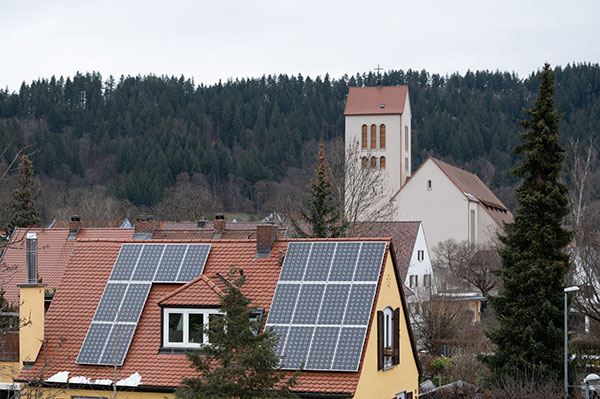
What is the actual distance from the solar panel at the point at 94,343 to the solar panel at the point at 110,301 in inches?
9.9

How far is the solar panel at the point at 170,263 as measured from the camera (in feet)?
72.6

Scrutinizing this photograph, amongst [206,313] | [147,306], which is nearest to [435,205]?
[147,306]

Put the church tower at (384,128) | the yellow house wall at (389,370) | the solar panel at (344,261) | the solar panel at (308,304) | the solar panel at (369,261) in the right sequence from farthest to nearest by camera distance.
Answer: the church tower at (384,128) < the solar panel at (344,261) < the solar panel at (369,261) < the solar panel at (308,304) < the yellow house wall at (389,370)

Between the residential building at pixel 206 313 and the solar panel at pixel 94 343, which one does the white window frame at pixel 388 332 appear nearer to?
the residential building at pixel 206 313

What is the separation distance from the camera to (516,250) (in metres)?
28.2

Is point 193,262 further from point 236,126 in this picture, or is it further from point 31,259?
point 236,126

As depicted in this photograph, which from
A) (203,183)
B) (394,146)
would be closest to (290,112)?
(203,183)

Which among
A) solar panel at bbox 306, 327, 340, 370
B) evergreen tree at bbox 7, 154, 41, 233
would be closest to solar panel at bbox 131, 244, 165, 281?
solar panel at bbox 306, 327, 340, 370

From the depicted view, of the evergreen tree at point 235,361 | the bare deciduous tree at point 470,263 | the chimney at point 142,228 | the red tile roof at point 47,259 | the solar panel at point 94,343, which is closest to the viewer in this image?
the evergreen tree at point 235,361

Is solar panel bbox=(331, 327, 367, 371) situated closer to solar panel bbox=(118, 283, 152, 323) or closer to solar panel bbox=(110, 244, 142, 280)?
solar panel bbox=(118, 283, 152, 323)

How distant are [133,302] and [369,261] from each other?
18.8 feet

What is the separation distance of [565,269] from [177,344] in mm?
13032

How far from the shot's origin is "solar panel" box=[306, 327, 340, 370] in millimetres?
19016

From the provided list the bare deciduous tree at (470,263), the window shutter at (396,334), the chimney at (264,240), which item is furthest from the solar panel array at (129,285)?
the bare deciduous tree at (470,263)
